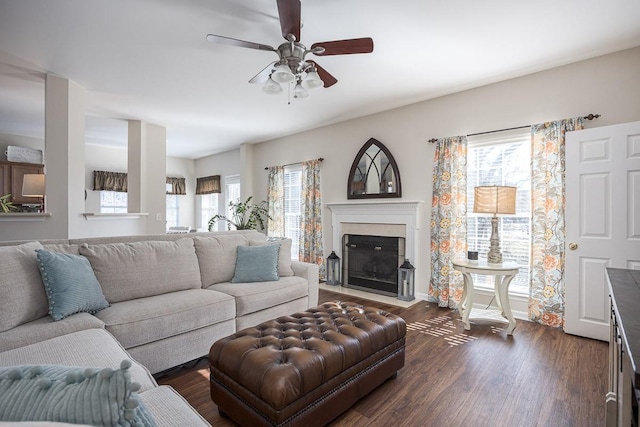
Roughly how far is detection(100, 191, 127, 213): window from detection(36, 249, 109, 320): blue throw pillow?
6295 millimetres

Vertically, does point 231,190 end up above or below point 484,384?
above

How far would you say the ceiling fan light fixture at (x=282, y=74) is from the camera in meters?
2.39

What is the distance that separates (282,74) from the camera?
2.45 metres

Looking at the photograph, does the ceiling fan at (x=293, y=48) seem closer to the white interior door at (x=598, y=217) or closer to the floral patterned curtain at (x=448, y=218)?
the floral patterned curtain at (x=448, y=218)

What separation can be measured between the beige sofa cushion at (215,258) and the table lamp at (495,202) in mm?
2606

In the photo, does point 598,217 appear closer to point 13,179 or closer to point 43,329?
point 43,329

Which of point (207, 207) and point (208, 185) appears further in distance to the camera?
point (207, 207)

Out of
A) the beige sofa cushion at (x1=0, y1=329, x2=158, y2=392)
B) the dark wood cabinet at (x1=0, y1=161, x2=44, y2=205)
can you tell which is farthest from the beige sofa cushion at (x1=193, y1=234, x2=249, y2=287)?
the dark wood cabinet at (x1=0, y1=161, x2=44, y2=205)

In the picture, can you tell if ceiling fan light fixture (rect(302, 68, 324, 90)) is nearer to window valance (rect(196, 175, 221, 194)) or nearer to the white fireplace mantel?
the white fireplace mantel

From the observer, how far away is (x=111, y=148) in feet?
25.2

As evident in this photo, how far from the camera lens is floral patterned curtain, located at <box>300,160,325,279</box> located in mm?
5648

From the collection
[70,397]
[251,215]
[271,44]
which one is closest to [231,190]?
[251,215]

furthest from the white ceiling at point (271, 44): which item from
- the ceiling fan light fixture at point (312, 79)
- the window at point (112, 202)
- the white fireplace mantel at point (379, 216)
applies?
the window at point (112, 202)

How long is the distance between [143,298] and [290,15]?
2.34 metres
